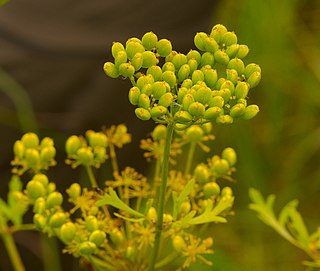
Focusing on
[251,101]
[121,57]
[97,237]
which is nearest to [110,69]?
[121,57]

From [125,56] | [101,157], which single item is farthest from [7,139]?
[125,56]

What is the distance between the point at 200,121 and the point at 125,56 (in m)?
0.07

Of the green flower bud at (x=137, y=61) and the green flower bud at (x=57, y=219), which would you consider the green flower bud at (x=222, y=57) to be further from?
the green flower bud at (x=57, y=219)

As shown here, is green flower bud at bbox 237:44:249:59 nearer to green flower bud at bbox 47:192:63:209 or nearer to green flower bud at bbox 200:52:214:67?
green flower bud at bbox 200:52:214:67

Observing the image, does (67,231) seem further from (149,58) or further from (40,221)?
(149,58)

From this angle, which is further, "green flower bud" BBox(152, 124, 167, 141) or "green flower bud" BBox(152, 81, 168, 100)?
"green flower bud" BBox(152, 124, 167, 141)

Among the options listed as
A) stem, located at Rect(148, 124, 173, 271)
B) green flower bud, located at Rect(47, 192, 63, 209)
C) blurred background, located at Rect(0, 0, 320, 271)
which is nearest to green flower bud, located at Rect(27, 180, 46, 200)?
green flower bud, located at Rect(47, 192, 63, 209)

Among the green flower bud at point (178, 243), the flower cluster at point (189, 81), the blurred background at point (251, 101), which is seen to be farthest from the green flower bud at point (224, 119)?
the blurred background at point (251, 101)

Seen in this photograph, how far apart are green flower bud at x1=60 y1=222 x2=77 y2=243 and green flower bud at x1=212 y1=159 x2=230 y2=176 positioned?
14cm

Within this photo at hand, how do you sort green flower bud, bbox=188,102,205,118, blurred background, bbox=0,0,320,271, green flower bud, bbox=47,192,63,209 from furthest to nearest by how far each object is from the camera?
blurred background, bbox=0,0,320,271, green flower bud, bbox=47,192,63,209, green flower bud, bbox=188,102,205,118

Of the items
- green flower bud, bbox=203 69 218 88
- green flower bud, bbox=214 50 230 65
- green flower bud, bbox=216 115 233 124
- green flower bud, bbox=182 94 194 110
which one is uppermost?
green flower bud, bbox=214 50 230 65

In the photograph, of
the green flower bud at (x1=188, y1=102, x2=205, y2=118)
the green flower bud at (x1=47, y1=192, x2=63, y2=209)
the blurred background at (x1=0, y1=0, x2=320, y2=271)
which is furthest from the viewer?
the blurred background at (x1=0, y1=0, x2=320, y2=271)

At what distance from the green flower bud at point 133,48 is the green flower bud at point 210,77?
0.05 m

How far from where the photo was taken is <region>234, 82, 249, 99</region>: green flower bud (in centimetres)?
45
